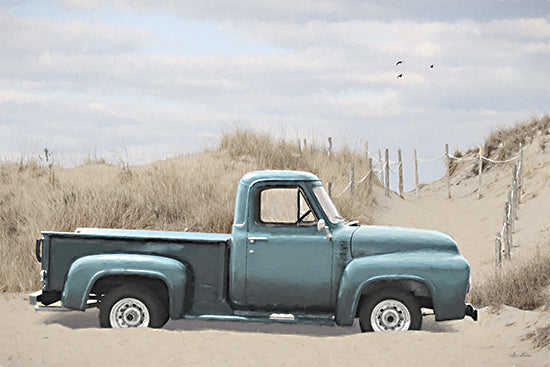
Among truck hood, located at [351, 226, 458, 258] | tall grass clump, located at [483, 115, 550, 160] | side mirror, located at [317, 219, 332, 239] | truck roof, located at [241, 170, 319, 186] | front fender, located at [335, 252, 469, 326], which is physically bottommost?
front fender, located at [335, 252, 469, 326]

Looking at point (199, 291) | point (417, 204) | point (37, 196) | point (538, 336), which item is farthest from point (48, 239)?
point (417, 204)

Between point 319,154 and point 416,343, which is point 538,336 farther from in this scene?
point 319,154

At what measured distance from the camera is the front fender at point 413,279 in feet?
24.4

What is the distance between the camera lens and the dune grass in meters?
15.5

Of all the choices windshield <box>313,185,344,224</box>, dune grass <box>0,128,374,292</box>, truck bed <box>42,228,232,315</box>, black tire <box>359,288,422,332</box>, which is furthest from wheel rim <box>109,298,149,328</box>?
dune grass <box>0,128,374,292</box>

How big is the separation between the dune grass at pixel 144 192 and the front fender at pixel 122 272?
13.6 ft

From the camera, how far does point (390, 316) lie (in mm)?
7559

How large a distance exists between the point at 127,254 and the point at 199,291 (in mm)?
996

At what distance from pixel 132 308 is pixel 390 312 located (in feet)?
10.2

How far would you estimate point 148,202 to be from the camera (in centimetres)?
1844

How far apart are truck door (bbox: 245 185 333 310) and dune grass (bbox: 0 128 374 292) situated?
5.63 meters

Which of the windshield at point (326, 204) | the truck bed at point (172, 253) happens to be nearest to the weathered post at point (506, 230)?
the windshield at point (326, 204)

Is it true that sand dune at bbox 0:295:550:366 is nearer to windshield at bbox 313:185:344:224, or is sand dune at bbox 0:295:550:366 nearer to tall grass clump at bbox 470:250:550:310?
tall grass clump at bbox 470:250:550:310

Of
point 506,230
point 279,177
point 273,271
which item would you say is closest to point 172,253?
point 273,271
